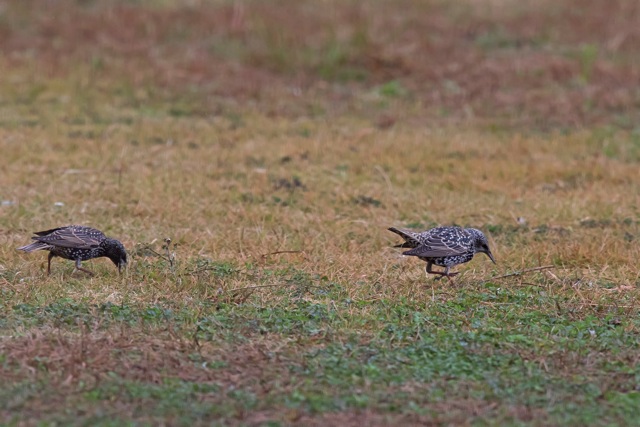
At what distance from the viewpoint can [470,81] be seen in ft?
51.8

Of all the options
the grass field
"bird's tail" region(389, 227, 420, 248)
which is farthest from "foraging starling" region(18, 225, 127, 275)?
"bird's tail" region(389, 227, 420, 248)

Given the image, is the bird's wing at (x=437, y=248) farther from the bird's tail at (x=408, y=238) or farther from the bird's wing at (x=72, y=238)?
the bird's wing at (x=72, y=238)

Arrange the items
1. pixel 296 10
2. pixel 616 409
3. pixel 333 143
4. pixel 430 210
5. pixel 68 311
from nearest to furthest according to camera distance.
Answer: pixel 616 409
pixel 68 311
pixel 430 210
pixel 333 143
pixel 296 10

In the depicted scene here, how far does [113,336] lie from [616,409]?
9.91 feet

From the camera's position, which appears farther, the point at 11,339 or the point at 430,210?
the point at 430,210

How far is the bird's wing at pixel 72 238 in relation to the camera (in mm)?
7712

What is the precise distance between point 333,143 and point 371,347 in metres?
6.65

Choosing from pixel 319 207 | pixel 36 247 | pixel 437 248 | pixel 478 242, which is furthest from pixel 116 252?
pixel 319 207

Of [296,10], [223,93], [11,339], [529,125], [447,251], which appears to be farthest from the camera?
[296,10]

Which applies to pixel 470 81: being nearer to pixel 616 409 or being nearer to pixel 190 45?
pixel 190 45

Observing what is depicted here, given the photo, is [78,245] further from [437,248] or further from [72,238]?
[437,248]

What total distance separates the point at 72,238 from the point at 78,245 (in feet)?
0.25

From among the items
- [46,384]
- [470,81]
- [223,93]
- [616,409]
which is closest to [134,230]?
[46,384]

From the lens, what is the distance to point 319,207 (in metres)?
10.4
